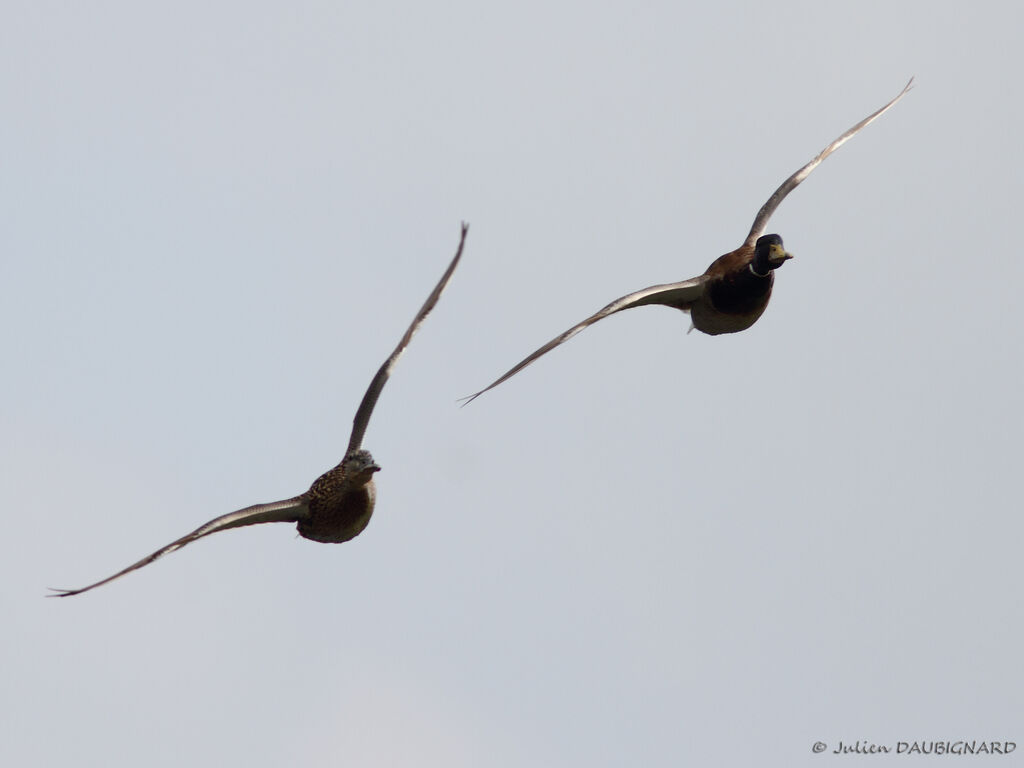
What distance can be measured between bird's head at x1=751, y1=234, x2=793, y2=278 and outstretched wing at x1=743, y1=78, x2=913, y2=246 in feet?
2.97

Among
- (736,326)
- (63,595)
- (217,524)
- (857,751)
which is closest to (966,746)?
(857,751)

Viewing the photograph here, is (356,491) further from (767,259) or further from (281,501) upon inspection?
(767,259)

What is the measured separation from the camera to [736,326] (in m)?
31.0

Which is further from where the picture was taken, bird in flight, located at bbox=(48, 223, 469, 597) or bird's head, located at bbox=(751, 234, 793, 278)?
bird's head, located at bbox=(751, 234, 793, 278)

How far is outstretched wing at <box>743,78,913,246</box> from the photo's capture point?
105 ft

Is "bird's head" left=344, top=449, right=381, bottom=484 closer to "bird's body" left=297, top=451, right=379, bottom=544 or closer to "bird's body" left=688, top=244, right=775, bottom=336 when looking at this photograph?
"bird's body" left=297, top=451, right=379, bottom=544

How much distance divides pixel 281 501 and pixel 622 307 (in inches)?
229

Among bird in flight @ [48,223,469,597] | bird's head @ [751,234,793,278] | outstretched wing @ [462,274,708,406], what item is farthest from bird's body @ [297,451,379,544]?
bird's head @ [751,234,793,278]

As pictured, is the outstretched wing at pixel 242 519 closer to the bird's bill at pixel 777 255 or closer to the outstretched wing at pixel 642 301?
the outstretched wing at pixel 642 301

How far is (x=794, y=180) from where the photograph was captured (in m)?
33.0

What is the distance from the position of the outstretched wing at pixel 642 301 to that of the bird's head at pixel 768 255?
906 mm

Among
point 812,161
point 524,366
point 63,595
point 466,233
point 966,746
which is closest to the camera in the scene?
point 63,595

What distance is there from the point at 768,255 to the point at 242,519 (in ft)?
30.2

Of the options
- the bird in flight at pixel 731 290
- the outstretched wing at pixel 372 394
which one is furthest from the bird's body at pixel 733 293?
the outstretched wing at pixel 372 394
